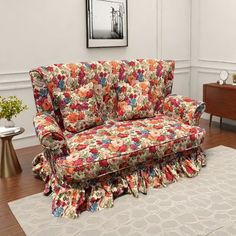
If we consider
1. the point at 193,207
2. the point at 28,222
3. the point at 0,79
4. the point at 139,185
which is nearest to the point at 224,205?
the point at 193,207

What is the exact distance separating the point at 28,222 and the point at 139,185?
95 centimetres

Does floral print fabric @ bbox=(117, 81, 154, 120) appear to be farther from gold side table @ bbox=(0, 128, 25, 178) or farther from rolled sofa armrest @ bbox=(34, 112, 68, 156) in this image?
gold side table @ bbox=(0, 128, 25, 178)

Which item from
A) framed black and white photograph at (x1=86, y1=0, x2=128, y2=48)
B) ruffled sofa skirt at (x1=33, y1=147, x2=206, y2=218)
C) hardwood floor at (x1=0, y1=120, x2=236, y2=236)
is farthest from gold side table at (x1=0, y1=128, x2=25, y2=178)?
framed black and white photograph at (x1=86, y1=0, x2=128, y2=48)

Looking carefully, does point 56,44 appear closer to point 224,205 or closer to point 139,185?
point 139,185

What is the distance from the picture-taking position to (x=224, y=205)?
2.51 m

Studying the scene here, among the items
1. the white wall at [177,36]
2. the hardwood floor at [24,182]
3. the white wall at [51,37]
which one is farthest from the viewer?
the white wall at [177,36]

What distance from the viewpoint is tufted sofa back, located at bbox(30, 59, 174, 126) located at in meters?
2.89

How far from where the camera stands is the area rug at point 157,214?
2.20 metres

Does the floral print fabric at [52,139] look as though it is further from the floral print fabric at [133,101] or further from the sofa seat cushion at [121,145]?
the floral print fabric at [133,101]

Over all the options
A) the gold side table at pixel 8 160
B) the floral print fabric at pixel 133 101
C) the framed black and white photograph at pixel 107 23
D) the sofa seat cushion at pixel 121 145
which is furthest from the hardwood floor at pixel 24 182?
the framed black and white photograph at pixel 107 23

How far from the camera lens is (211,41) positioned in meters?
5.00

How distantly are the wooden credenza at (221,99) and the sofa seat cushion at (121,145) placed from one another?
4.89 feet

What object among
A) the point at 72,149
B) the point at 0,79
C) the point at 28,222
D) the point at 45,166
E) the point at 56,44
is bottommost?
the point at 28,222

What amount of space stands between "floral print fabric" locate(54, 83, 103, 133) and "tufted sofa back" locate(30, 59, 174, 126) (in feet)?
0.29
